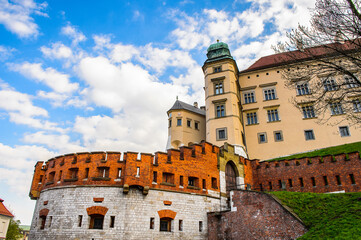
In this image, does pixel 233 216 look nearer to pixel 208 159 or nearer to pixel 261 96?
pixel 208 159

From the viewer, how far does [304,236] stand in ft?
43.1

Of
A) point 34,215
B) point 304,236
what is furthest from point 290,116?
point 34,215

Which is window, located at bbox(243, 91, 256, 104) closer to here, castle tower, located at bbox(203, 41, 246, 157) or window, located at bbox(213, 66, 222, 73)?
castle tower, located at bbox(203, 41, 246, 157)

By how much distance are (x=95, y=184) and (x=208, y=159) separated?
9.33m

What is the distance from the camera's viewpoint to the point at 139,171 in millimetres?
18281

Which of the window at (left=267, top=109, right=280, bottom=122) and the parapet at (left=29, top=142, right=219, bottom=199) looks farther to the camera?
the window at (left=267, top=109, right=280, bottom=122)

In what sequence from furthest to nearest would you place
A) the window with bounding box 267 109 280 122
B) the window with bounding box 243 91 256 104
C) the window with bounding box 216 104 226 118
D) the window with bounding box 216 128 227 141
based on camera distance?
the window with bounding box 243 91 256 104
the window with bounding box 267 109 280 122
the window with bounding box 216 104 226 118
the window with bounding box 216 128 227 141

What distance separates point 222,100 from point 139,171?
19.7 m

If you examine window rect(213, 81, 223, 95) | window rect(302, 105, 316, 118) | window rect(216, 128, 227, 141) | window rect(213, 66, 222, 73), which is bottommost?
window rect(216, 128, 227, 141)

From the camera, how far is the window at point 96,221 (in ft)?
56.7

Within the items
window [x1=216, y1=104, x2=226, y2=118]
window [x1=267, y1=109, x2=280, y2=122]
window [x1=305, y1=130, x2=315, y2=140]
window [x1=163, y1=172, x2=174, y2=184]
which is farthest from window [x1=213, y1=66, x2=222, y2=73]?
window [x1=163, y1=172, x2=174, y2=184]

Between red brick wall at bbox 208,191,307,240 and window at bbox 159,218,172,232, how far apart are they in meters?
3.28

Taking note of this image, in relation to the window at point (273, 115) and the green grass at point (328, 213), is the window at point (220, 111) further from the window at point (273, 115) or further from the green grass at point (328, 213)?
the green grass at point (328, 213)

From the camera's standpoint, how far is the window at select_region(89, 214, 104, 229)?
1728 cm
